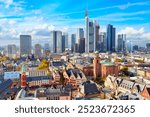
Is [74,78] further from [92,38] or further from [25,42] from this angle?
[25,42]

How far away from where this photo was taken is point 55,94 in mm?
3166

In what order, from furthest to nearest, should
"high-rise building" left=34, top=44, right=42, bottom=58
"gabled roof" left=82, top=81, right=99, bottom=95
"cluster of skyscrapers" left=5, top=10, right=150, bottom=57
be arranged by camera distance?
"high-rise building" left=34, top=44, right=42, bottom=58 → "cluster of skyscrapers" left=5, top=10, right=150, bottom=57 → "gabled roof" left=82, top=81, right=99, bottom=95

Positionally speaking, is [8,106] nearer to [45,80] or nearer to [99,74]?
[99,74]

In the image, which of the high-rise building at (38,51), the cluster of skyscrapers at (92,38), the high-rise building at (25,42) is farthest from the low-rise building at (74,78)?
the high-rise building at (38,51)

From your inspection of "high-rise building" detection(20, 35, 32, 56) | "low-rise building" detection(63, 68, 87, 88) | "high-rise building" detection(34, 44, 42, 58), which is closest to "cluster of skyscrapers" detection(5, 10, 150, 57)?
"high-rise building" detection(20, 35, 32, 56)

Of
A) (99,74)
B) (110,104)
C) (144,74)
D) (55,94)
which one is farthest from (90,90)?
(144,74)

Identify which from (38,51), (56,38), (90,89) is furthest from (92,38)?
(38,51)

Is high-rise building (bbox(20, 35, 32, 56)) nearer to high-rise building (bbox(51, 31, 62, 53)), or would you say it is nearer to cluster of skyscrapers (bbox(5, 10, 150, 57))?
cluster of skyscrapers (bbox(5, 10, 150, 57))

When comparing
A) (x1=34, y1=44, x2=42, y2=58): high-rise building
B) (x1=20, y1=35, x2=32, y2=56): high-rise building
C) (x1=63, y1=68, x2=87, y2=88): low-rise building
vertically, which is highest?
(x1=20, y1=35, x2=32, y2=56): high-rise building

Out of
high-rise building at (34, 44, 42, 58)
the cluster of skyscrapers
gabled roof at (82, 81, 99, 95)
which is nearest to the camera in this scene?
gabled roof at (82, 81, 99, 95)

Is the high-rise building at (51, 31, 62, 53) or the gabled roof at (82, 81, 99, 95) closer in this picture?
the gabled roof at (82, 81, 99, 95)

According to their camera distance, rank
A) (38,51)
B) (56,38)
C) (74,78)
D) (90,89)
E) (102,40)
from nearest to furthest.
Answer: (90,89), (74,78), (102,40), (56,38), (38,51)

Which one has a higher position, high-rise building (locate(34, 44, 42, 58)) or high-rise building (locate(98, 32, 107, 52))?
high-rise building (locate(98, 32, 107, 52))

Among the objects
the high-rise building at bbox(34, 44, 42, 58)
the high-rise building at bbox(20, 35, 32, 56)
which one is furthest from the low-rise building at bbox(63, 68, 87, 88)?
the high-rise building at bbox(34, 44, 42, 58)
